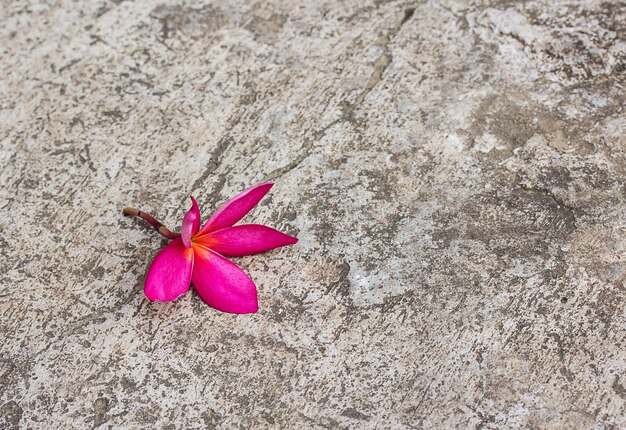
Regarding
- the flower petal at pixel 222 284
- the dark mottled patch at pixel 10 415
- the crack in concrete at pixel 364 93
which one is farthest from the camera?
the crack in concrete at pixel 364 93

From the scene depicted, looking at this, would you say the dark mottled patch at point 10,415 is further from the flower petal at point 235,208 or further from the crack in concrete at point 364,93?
the crack in concrete at point 364,93

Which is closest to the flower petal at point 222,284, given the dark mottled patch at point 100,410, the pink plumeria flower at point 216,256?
the pink plumeria flower at point 216,256

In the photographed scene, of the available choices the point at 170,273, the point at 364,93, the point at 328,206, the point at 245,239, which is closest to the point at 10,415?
the point at 170,273

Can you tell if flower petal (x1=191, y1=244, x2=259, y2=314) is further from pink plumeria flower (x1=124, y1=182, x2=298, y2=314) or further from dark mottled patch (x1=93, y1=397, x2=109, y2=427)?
dark mottled patch (x1=93, y1=397, x2=109, y2=427)

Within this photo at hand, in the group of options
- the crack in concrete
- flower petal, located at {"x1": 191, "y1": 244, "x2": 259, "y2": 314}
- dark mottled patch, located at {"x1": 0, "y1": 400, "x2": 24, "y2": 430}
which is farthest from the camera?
the crack in concrete

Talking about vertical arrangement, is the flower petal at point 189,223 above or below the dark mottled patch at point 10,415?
above

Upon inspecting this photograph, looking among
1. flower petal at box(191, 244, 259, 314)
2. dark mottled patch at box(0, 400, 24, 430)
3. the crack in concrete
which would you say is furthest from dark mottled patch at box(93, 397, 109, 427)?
the crack in concrete
